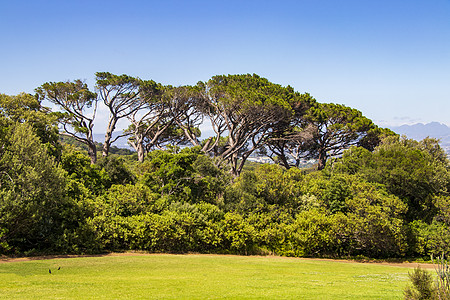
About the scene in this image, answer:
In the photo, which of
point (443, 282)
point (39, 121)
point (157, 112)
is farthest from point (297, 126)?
point (443, 282)

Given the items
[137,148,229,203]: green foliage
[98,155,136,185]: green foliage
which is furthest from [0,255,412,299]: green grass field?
[98,155,136,185]: green foliage

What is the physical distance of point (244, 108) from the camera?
1590 inches

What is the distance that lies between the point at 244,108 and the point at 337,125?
44.1ft

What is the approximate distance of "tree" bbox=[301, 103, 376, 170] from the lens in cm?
4506

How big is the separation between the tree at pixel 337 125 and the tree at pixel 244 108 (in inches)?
193

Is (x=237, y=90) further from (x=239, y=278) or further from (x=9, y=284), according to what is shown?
(x=9, y=284)

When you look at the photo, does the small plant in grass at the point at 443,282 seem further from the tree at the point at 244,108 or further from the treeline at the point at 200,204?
the tree at the point at 244,108

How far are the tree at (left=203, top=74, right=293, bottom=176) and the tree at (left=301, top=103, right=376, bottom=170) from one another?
4.90 m

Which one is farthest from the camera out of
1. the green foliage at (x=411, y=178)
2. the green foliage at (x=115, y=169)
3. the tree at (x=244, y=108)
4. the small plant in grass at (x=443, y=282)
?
the tree at (x=244, y=108)

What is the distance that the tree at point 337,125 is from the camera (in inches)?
1774

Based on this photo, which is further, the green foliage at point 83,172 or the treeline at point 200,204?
the green foliage at point 83,172

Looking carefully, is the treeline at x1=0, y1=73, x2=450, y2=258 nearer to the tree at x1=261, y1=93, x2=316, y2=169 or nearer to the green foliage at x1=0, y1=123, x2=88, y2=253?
the green foliage at x1=0, y1=123, x2=88, y2=253

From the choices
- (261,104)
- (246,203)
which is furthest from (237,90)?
(246,203)

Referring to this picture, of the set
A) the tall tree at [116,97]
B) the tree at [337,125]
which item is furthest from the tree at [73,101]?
the tree at [337,125]
